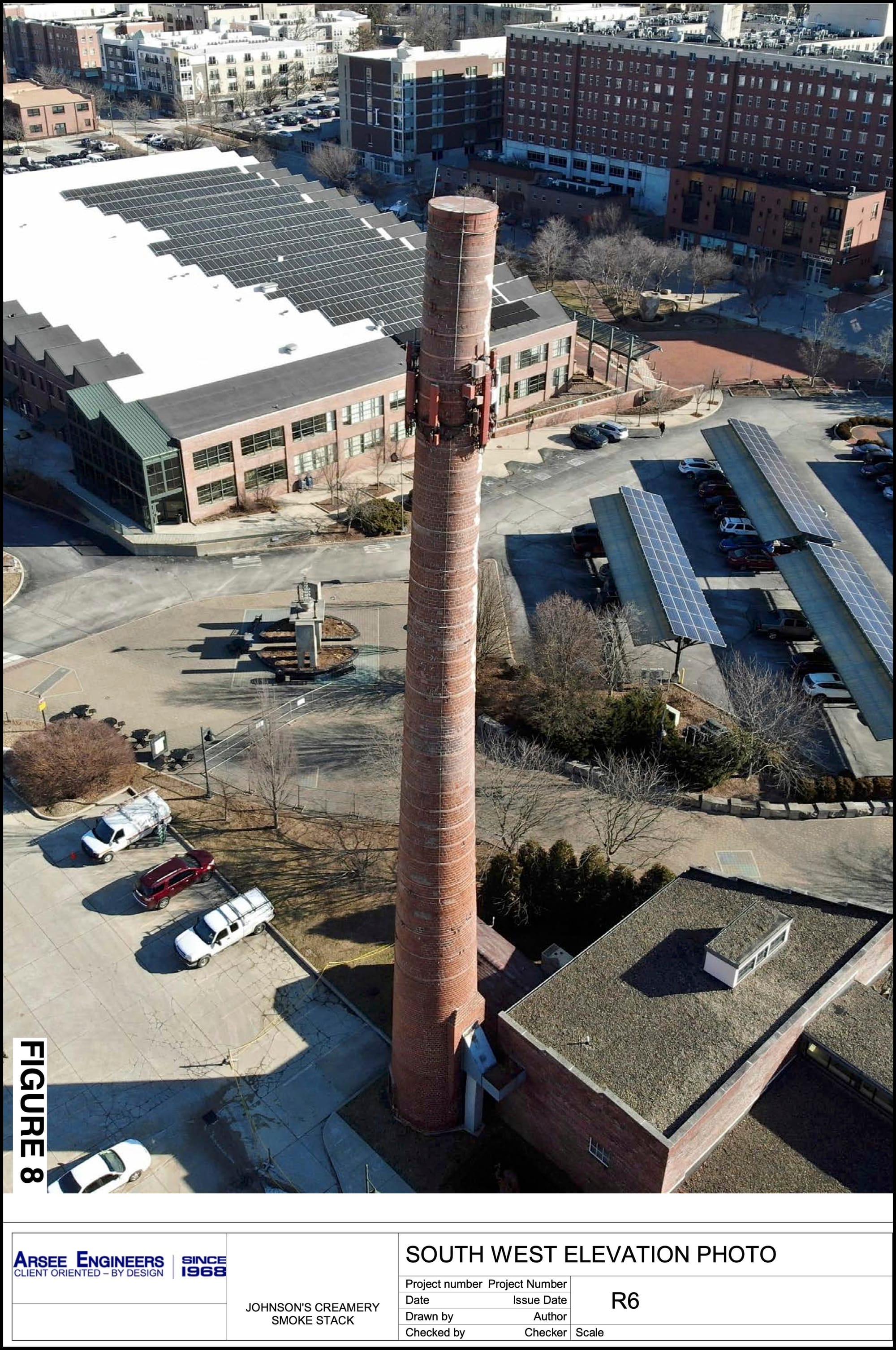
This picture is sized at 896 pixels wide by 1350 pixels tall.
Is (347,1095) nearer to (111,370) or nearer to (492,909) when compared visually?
(492,909)

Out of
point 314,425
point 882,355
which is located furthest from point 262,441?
point 882,355

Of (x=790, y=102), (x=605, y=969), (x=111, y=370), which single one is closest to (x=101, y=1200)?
(x=605, y=969)

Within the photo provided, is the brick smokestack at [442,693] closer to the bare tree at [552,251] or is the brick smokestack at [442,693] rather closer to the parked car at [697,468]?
the parked car at [697,468]

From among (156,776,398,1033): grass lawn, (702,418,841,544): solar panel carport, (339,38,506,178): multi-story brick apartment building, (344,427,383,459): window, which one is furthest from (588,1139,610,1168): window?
(339,38,506,178): multi-story brick apartment building

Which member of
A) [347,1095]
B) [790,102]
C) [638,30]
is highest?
[638,30]

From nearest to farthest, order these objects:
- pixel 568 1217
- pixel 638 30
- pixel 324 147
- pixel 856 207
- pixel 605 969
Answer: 1. pixel 568 1217
2. pixel 605 969
3. pixel 856 207
4. pixel 638 30
5. pixel 324 147

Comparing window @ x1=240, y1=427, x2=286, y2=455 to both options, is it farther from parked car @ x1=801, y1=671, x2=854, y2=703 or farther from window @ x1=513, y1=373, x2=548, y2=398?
parked car @ x1=801, y1=671, x2=854, y2=703

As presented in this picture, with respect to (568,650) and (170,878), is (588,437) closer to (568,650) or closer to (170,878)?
(568,650)
